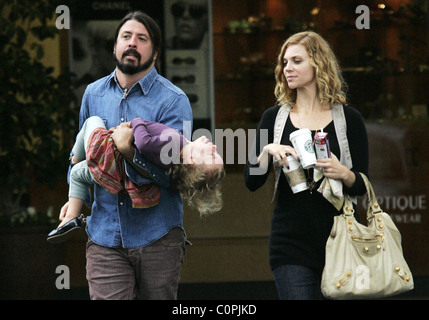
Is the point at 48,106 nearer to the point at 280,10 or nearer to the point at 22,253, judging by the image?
the point at 22,253

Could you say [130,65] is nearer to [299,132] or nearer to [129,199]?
[129,199]

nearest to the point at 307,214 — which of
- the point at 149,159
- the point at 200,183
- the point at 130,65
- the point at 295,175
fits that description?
the point at 295,175

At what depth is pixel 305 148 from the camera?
3908mm

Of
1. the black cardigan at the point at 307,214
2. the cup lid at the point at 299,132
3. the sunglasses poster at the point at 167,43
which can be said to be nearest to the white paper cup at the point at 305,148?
the cup lid at the point at 299,132

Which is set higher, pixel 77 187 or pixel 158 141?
pixel 158 141

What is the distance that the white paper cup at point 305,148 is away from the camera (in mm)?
3900

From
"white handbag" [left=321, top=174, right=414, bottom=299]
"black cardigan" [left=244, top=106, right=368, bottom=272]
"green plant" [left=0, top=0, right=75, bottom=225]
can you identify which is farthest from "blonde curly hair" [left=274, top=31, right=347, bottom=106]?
"green plant" [left=0, top=0, right=75, bottom=225]

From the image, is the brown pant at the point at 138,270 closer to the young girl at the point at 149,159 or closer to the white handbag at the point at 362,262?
the young girl at the point at 149,159

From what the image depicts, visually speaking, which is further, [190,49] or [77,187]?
[190,49]

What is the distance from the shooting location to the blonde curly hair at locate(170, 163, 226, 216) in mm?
3771

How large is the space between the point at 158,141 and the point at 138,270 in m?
0.65

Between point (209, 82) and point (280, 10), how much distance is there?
0.93 metres

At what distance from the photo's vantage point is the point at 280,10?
310 inches

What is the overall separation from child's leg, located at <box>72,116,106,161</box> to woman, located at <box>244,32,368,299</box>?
2.49 ft
